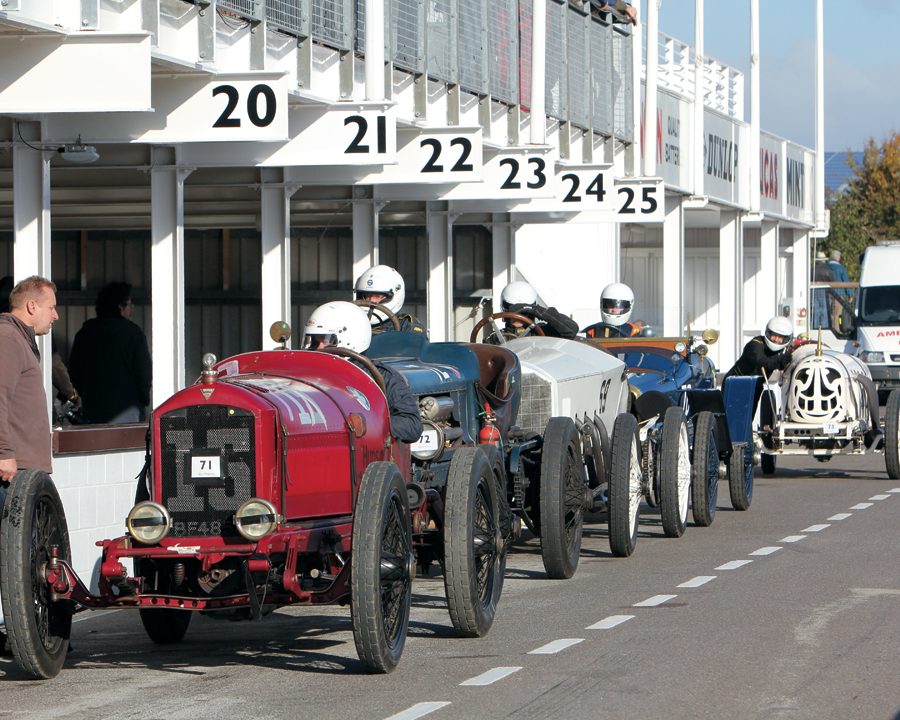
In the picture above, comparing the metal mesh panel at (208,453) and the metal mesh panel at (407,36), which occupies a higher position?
the metal mesh panel at (407,36)

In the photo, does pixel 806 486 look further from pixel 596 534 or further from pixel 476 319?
pixel 476 319

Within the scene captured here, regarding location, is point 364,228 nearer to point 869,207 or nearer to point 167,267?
point 167,267

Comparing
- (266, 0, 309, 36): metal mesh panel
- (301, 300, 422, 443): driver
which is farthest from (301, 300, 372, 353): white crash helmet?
(266, 0, 309, 36): metal mesh panel

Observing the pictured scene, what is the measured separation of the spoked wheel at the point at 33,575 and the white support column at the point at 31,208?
548 centimetres

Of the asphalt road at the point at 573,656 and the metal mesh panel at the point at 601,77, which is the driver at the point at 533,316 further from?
the metal mesh panel at the point at 601,77

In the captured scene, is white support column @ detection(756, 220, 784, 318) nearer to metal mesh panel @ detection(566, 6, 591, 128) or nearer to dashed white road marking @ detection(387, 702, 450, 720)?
metal mesh panel @ detection(566, 6, 591, 128)

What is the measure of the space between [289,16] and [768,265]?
97.5ft

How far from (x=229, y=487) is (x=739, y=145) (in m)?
31.7

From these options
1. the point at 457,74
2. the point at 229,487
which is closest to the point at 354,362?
the point at 229,487

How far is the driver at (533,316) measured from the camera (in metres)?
15.0

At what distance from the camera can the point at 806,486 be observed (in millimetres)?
19938

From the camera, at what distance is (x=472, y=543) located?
9.20m

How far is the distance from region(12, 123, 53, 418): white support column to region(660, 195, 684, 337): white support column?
777 inches

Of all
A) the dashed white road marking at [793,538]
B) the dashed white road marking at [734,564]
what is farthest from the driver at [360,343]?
the dashed white road marking at [793,538]
